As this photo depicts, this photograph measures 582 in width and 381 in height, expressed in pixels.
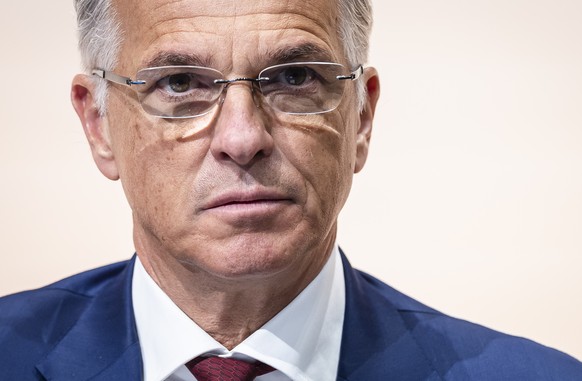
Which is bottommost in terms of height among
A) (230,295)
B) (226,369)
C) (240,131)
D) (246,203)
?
(226,369)

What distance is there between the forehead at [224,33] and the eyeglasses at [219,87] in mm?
19

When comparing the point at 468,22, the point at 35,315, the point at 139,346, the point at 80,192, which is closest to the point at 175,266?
the point at 139,346

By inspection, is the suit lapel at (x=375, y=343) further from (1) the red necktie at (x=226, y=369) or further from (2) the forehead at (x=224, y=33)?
(2) the forehead at (x=224, y=33)

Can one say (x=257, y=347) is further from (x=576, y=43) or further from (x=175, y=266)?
(x=576, y=43)

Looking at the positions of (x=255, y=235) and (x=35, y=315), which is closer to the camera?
(x=255, y=235)

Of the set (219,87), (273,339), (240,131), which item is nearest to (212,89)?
(219,87)

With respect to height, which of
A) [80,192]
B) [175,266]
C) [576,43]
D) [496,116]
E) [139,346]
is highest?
[576,43]

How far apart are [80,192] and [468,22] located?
122 centimetres

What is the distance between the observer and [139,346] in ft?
7.38

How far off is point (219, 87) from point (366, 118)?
44 centimetres

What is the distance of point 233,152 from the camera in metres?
1.95

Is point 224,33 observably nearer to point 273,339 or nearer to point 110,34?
point 110,34

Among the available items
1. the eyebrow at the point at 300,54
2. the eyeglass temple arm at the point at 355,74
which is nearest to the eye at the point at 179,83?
the eyebrow at the point at 300,54

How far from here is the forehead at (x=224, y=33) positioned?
2.00 m
